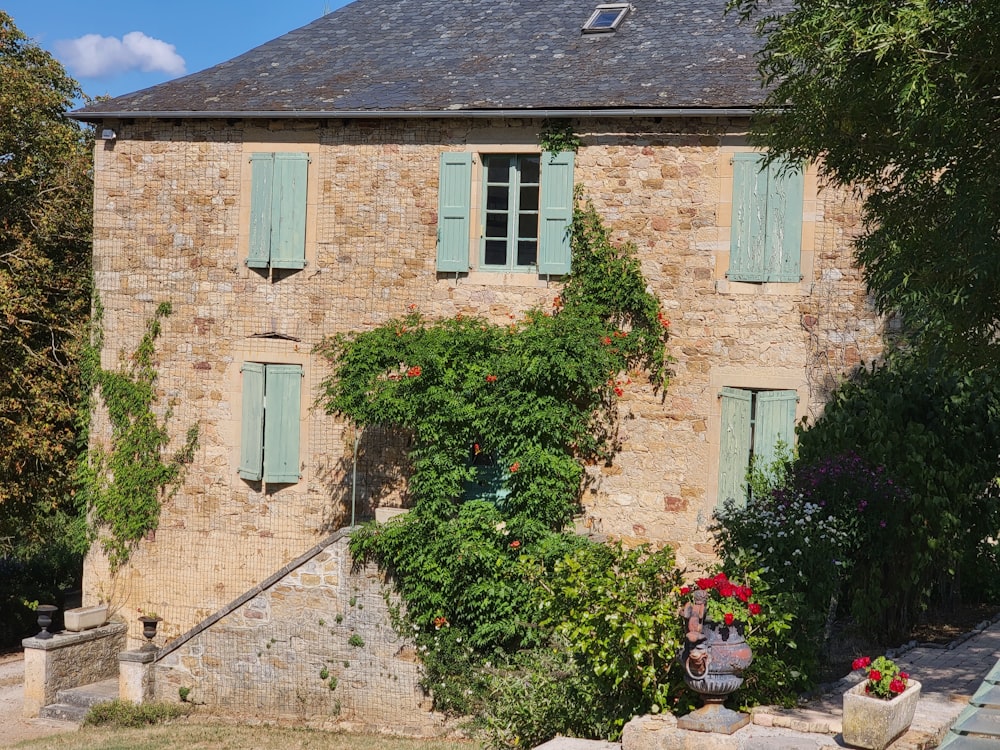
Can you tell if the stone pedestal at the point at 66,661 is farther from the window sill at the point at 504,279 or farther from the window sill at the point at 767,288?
the window sill at the point at 767,288

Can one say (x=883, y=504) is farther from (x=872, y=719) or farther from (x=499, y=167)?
(x=499, y=167)

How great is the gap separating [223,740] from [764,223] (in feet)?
23.7

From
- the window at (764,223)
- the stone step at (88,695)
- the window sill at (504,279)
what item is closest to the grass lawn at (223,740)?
the stone step at (88,695)

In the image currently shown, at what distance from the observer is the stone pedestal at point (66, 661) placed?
42.8ft

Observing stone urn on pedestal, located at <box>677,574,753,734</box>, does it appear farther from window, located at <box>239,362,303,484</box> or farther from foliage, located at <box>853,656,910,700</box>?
window, located at <box>239,362,303,484</box>

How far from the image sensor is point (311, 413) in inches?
524

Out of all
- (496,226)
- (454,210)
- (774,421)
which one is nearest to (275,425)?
(454,210)

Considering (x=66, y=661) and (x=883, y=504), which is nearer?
(x=883, y=504)

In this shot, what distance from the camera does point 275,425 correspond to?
13328mm

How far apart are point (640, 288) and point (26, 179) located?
8.36 meters

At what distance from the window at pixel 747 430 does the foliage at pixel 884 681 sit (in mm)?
4883

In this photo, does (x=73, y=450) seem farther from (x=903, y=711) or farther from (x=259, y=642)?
(x=903, y=711)

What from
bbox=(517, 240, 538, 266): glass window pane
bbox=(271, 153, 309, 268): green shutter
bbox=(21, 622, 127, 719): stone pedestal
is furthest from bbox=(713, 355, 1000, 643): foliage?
bbox=(21, 622, 127, 719): stone pedestal

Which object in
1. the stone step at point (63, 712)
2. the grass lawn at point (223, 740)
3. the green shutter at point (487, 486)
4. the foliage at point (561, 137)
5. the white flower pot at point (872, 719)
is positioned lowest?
the stone step at point (63, 712)
